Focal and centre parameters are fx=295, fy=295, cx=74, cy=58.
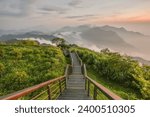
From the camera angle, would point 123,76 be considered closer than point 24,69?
Yes

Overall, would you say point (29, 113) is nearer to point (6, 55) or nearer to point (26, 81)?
point (26, 81)

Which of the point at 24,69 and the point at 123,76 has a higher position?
the point at 24,69

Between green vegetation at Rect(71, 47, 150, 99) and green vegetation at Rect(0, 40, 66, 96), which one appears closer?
green vegetation at Rect(71, 47, 150, 99)

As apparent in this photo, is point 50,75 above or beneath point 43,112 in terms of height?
beneath

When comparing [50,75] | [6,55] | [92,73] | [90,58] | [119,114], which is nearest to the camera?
[119,114]

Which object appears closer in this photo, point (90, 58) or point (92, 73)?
point (92, 73)

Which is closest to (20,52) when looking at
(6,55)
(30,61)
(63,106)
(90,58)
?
(6,55)

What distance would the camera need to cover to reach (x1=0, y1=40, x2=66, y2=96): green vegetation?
910 inches

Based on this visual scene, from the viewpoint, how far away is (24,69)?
28.1 m

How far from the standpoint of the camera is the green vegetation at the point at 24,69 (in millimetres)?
23125

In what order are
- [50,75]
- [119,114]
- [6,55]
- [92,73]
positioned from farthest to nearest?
[6,55] < [92,73] < [50,75] < [119,114]

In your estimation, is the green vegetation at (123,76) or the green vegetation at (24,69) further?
the green vegetation at (24,69)

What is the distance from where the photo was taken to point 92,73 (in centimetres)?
2778

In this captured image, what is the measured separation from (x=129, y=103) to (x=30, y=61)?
2743cm
